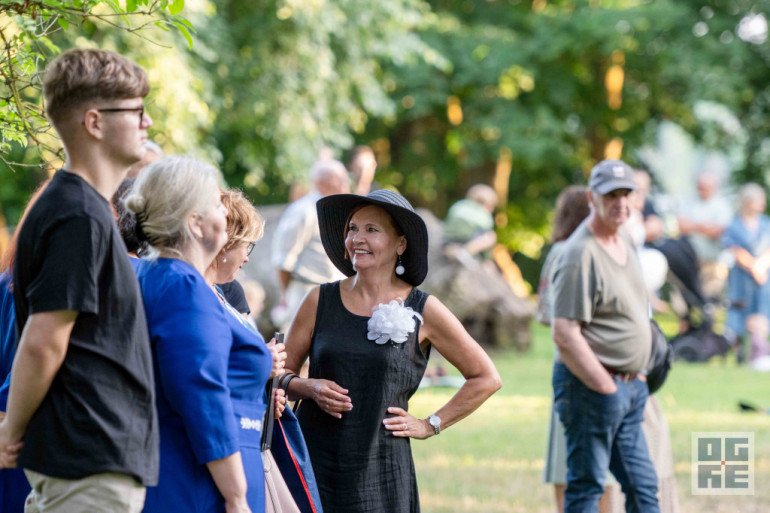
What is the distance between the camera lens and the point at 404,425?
3887 mm

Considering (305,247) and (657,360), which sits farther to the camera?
(305,247)

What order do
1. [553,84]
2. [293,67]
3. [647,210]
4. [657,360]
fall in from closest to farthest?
A: [657,360]
[647,210]
[293,67]
[553,84]

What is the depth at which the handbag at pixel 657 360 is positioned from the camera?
5.39 meters

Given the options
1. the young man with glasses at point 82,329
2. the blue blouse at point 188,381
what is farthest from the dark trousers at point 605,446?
the young man with glasses at point 82,329

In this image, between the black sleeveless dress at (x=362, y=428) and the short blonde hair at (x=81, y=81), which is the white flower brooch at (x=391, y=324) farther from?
the short blonde hair at (x=81, y=81)

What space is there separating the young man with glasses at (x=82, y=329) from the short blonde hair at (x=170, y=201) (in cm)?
20

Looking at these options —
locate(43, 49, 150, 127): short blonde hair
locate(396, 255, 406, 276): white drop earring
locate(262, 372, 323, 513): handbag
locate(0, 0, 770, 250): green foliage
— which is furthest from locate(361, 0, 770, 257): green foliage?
locate(43, 49, 150, 127): short blonde hair

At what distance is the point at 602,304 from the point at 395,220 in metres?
1.63

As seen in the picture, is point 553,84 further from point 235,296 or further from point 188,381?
point 188,381

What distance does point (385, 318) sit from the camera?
12.6 feet

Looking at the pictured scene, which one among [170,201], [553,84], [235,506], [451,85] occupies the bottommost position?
[235,506]

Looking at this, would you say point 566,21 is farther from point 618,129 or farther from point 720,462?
point 720,462

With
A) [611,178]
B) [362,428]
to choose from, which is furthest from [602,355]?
[362,428]

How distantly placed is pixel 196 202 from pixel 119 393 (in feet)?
1.83
